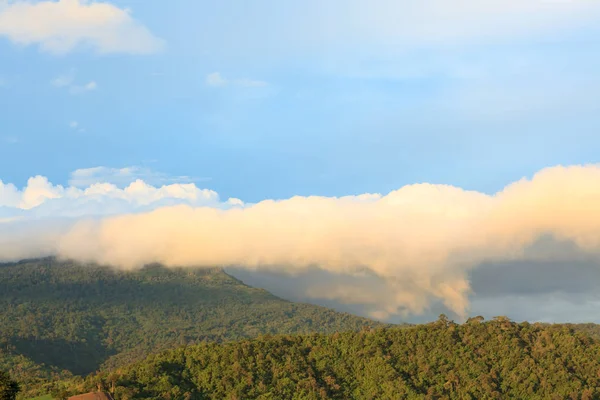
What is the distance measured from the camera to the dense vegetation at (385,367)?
151125mm

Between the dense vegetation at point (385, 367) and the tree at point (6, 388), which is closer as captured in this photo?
the tree at point (6, 388)

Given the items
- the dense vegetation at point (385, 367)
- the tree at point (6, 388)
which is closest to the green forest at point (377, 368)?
the dense vegetation at point (385, 367)

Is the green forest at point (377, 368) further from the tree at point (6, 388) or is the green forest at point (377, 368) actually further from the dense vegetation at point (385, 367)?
the tree at point (6, 388)

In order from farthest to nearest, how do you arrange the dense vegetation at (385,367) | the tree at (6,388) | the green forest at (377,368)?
the dense vegetation at (385,367), the green forest at (377,368), the tree at (6,388)

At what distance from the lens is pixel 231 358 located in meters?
160

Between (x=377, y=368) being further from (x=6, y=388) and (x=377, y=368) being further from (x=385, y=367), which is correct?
(x=6, y=388)

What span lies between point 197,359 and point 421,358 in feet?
182

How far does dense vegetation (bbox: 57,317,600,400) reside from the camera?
151125 millimetres

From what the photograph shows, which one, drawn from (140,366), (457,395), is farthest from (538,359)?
(140,366)

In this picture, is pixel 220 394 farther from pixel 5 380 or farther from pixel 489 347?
pixel 489 347

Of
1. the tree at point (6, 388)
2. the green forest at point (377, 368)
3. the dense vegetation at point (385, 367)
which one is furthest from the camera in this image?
the dense vegetation at point (385, 367)

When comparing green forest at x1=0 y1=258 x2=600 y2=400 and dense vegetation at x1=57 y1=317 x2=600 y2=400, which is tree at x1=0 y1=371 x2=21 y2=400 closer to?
green forest at x1=0 y1=258 x2=600 y2=400

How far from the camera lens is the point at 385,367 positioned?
165875mm

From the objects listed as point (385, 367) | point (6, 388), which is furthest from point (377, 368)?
point (6, 388)
